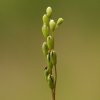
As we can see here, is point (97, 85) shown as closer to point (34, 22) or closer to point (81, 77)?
point (81, 77)

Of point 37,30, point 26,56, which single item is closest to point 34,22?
point 37,30

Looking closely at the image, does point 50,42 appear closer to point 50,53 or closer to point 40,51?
point 50,53

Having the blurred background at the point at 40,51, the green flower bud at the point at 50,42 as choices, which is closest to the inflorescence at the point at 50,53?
the green flower bud at the point at 50,42

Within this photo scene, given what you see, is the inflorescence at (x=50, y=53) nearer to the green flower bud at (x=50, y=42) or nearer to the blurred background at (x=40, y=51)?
the green flower bud at (x=50, y=42)

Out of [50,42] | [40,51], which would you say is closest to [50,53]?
[50,42]

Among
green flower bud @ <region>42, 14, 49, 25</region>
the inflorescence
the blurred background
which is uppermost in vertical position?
the blurred background

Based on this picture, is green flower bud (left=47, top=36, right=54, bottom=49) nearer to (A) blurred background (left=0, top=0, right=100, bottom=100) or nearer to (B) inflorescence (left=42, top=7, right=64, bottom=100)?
(B) inflorescence (left=42, top=7, right=64, bottom=100)

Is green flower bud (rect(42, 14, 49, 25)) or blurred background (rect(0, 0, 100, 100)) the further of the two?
blurred background (rect(0, 0, 100, 100))

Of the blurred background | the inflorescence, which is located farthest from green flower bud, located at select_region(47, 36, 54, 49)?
the blurred background

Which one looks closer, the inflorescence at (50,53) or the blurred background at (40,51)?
the inflorescence at (50,53)

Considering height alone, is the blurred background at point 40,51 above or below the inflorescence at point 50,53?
above
